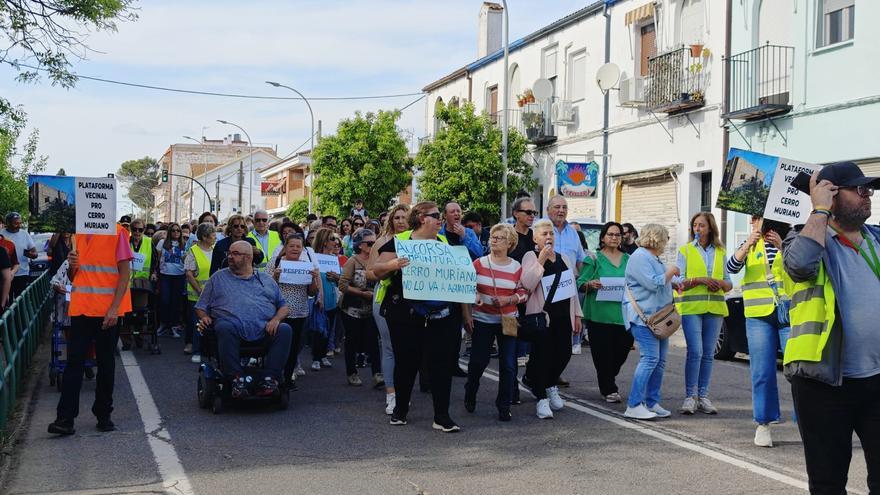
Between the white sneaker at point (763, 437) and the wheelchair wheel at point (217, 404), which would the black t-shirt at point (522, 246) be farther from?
the wheelchair wheel at point (217, 404)

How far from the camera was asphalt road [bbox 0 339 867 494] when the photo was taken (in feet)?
21.4

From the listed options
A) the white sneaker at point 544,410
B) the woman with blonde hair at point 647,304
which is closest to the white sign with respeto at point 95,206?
Answer: the white sneaker at point 544,410

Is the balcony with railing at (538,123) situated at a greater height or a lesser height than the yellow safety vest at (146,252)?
greater

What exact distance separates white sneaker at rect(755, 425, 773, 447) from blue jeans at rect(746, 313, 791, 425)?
2.2 inches

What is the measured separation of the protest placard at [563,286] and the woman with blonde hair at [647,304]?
1.93 ft

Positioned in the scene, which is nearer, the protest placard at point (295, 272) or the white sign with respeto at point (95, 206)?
the white sign with respeto at point (95, 206)

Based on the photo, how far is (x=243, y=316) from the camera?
9258mm

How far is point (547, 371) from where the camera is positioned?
29.7 feet

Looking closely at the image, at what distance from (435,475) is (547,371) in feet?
8.27

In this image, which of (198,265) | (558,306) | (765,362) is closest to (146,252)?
(198,265)

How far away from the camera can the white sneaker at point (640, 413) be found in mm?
A: 8812

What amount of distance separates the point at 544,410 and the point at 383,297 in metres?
1.78

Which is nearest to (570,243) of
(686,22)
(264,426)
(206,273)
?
(264,426)

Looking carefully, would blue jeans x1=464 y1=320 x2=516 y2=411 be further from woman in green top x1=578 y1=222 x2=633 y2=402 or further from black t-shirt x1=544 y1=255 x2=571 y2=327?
woman in green top x1=578 y1=222 x2=633 y2=402
